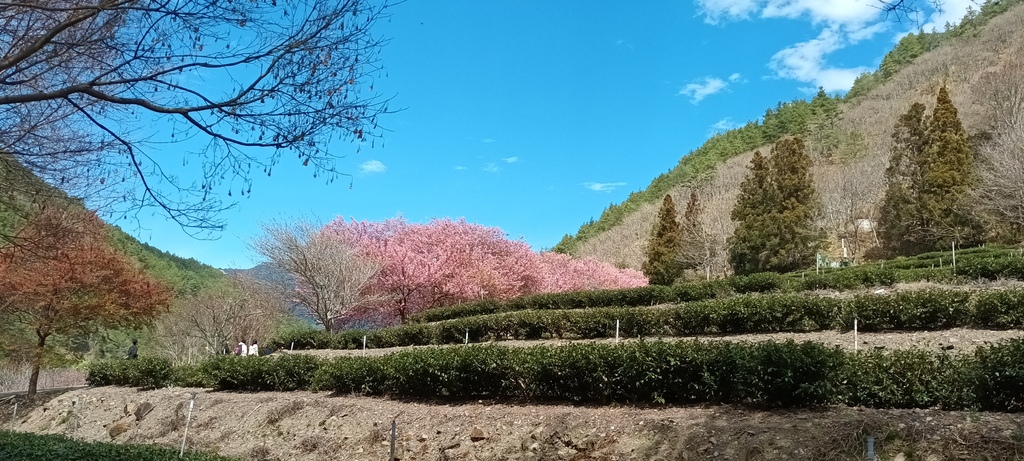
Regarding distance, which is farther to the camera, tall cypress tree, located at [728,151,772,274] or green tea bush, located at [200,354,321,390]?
tall cypress tree, located at [728,151,772,274]

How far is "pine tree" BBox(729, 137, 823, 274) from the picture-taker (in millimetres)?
29578

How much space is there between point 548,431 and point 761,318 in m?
6.87

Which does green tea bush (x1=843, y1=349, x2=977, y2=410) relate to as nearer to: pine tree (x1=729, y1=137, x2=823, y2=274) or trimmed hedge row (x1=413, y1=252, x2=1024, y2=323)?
trimmed hedge row (x1=413, y1=252, x2=1024, y2=323)

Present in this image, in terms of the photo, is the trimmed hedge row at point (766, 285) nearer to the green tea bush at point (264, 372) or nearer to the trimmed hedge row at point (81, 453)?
the green tea bush at point (264, 372)

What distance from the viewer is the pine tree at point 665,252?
34.2 meters

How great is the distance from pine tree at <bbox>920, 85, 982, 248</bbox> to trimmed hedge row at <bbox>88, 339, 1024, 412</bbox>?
2193 cm

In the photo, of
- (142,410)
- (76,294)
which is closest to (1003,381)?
(142,410)

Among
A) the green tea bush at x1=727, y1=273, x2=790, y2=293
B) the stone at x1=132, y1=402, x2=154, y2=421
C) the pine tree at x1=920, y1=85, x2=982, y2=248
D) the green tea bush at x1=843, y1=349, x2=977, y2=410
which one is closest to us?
the green tea bush at x1=843, y1=349, x2=977, y2=410

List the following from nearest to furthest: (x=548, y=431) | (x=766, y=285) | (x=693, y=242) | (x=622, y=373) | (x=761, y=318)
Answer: (x=548, y=431) < (x=622, y=373) < (x=761, y=318) < (x=766, y=285) < (x=693, y=242)

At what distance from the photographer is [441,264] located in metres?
25.2

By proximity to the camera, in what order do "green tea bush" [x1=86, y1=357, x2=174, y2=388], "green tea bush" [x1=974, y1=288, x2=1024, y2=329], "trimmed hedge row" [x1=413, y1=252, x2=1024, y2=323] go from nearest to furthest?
"green tea bush" [x1=974, y1=288, x2=1024, y2=329]
"trimmed hedge row" [x1=413, y1=252, x2=1024, y2=323]
"green tea bush" [x1=86, y1=357, x2=174, y2=388]

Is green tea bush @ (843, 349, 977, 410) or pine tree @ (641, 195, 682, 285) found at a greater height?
pine tree @ (641, 195, 682, 285)

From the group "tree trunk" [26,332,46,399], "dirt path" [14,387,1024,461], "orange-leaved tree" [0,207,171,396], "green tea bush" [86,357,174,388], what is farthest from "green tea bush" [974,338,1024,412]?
"tree trunk" [26,332,46,399]

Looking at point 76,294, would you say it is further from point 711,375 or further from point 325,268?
point 711,375
